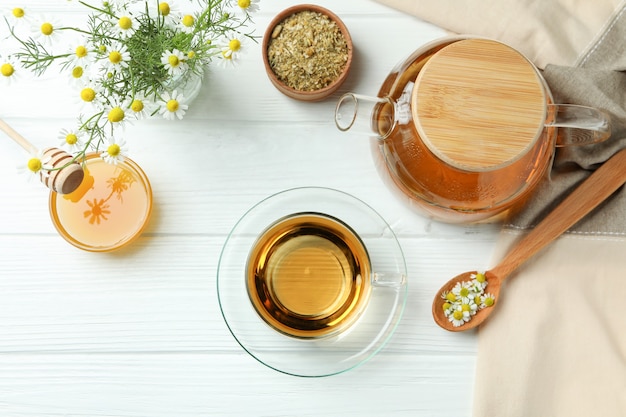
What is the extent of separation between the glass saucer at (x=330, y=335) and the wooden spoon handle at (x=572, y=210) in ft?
0.54

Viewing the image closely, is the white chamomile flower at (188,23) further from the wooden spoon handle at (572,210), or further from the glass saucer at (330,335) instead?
the wooden spoon handle at (572,210)

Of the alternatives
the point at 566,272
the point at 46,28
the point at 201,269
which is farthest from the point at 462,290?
the point at 46,28

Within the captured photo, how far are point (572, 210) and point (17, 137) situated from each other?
0.78m

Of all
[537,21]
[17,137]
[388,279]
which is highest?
[17,137]

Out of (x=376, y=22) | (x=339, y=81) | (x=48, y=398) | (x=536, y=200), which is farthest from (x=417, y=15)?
(x=48, y=398)

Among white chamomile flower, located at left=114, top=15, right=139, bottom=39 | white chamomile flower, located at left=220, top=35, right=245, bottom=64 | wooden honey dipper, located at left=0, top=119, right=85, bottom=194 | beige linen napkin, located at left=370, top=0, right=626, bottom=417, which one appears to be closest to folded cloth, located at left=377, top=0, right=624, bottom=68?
beige linen napkin, located at left=370, top=0, right=626, bottom=417

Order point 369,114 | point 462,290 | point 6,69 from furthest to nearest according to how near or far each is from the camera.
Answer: point 462,290, point 369,114, point 6,69

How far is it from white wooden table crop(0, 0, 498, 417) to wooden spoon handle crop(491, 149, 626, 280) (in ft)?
0.17

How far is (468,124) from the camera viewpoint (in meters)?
0.66

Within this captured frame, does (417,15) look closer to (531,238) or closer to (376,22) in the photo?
(376,22)

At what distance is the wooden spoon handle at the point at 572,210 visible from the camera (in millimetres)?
797

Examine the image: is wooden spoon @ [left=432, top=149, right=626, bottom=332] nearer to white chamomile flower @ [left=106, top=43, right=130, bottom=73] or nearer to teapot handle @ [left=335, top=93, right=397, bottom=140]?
teapot handle @ [left=335, top=93, right=397, bottom=140]

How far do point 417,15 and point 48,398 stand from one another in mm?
803

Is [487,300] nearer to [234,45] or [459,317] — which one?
[459,317]
